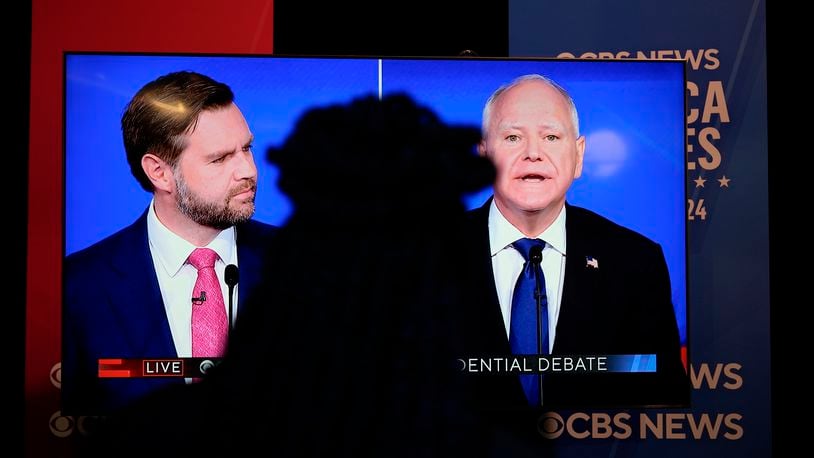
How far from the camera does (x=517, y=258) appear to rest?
125 inches

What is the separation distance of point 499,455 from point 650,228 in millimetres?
1081

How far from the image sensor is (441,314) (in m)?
1.00

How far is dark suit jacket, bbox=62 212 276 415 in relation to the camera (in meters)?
3.07

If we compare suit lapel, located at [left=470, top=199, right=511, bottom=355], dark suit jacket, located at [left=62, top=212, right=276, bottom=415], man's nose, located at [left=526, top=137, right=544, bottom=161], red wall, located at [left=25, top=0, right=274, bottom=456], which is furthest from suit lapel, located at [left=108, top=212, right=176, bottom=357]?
man's nose, located at [left=526, top=137, right=544, bottom=161]

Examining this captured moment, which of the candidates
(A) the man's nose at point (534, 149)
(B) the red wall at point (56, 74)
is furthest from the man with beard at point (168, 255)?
(A) the man's nose at point (534, 149)

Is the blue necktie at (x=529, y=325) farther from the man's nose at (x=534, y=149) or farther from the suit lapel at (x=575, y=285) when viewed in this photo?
the man's nose at (x=534, y=149)

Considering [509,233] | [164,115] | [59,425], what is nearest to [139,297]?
[164,115]

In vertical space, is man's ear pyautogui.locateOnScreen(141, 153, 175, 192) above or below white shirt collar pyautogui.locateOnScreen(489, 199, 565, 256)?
above

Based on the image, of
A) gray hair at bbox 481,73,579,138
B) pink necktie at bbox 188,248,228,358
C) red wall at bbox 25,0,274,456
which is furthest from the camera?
red wall at bbox 25,0,274,456

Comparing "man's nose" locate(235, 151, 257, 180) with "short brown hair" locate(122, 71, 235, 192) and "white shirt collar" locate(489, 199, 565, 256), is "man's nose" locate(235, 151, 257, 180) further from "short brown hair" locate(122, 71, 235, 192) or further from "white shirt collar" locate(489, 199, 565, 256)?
"white shirt collar" locate(489, 199, 565, 256)

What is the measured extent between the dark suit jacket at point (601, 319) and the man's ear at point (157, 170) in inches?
43.6

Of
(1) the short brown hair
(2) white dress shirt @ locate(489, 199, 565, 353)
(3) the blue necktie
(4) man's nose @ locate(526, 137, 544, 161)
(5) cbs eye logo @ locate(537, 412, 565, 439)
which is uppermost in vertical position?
(1) the short brown hair

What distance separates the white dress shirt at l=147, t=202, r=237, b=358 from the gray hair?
1012 millimetres

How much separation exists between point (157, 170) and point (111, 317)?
0.55 meters
